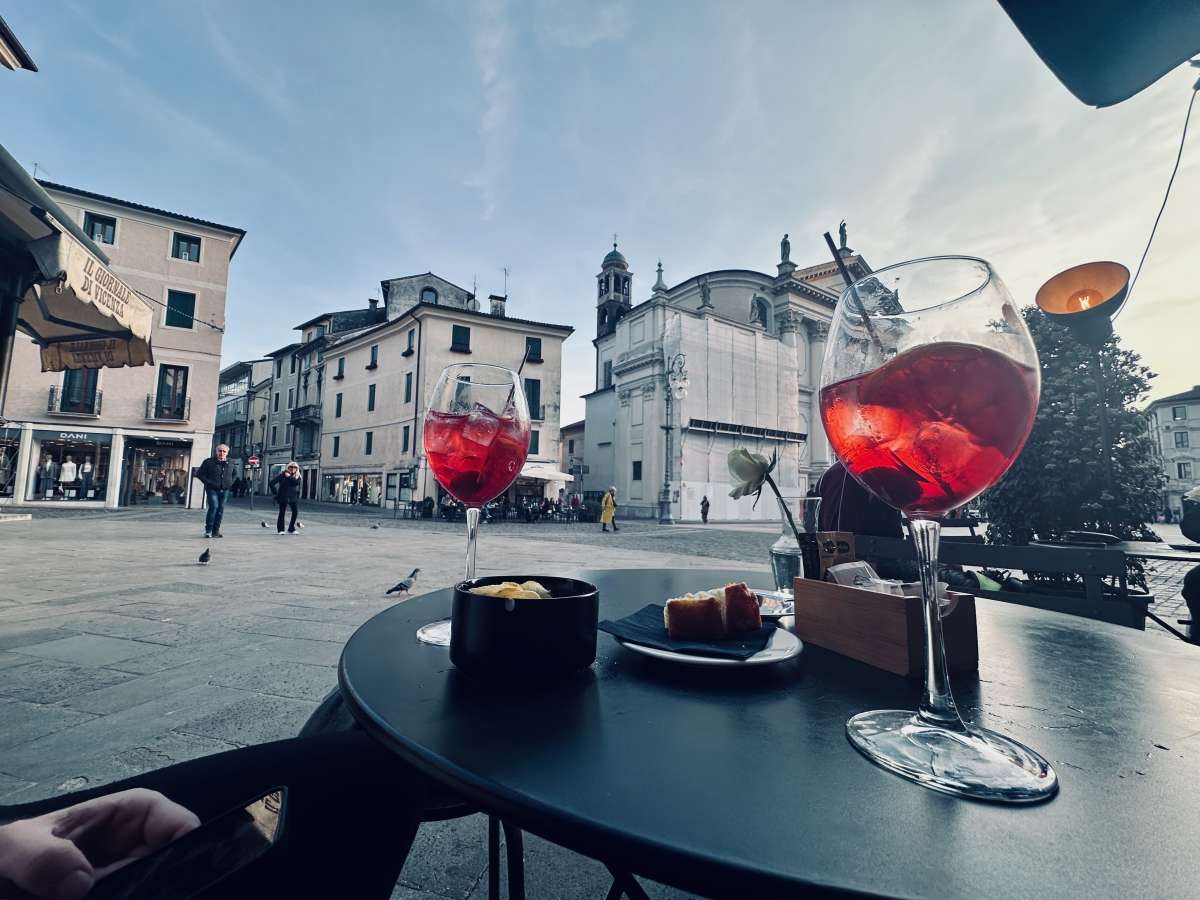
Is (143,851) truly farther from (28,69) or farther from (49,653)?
(28,69)

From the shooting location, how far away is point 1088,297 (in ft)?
11.4

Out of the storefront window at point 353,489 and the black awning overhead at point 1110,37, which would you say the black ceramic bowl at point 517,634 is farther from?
the storefront window at point 353,489

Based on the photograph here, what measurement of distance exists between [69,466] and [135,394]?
8.68 ft

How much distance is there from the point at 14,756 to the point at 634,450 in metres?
22.6

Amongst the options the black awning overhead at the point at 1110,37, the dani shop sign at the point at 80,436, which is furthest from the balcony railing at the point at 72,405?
the black awning overhead at the point at 1110,37

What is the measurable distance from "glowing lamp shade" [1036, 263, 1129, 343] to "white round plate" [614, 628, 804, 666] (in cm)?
414

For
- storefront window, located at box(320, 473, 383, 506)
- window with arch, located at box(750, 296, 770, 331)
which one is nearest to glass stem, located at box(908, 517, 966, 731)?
storefront window, located at box(320, 473, 383, 506)

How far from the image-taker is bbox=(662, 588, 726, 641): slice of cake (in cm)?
83

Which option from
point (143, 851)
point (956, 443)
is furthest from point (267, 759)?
point (956, 443)

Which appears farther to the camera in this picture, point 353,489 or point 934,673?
point 353,489

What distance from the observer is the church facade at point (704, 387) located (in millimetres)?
22719

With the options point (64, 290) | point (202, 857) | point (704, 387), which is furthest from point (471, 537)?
point (704, 387)

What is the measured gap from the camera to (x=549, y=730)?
1.68 ft

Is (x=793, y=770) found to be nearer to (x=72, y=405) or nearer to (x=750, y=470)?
(x=750, y=470)
